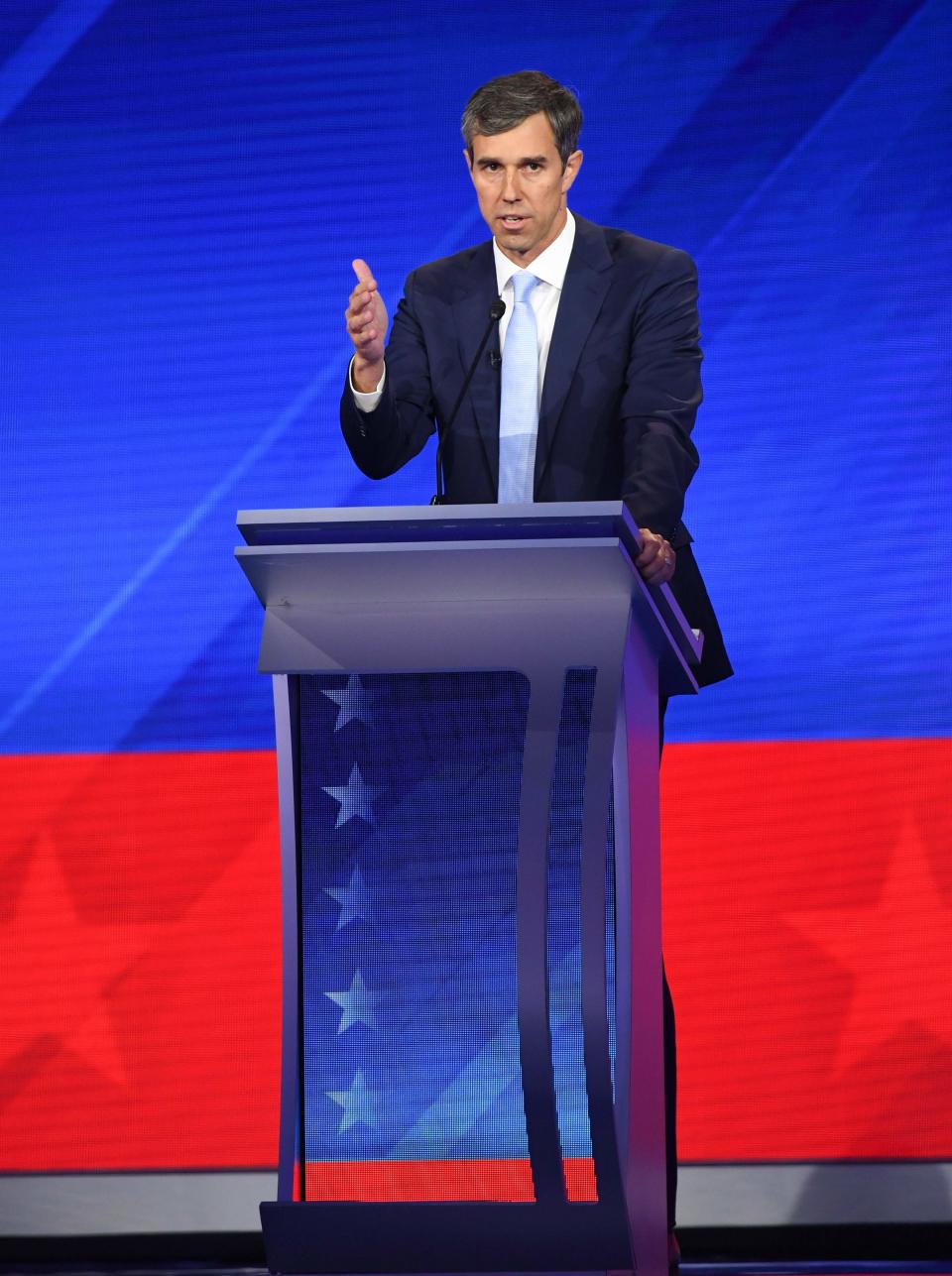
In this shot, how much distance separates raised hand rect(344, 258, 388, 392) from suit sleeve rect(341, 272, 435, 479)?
28 mm

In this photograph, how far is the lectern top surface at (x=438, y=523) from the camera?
136 cm

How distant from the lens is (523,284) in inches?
75.1

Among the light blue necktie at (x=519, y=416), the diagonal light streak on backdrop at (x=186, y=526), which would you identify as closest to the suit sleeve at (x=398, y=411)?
the light blue necktie at (x=519, y=416)

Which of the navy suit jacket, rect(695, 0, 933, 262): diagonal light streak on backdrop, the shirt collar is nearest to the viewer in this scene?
the navy suit jacket

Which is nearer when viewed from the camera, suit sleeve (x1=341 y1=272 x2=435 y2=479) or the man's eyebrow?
suit sleeve (x1=341 y1=272 x2=435 y2=479)

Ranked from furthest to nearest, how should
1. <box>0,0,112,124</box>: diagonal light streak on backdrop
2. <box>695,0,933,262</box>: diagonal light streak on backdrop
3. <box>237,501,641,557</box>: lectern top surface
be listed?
1. <box>0,0,112,124</box>: diagonal light streak on backdrop
2. <box>695,0,933,262</box>: diagonal light streak on backdrop
3. <box>237,501,641,557</box>: lectern top surface

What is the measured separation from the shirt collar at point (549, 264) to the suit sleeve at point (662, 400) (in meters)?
0.10

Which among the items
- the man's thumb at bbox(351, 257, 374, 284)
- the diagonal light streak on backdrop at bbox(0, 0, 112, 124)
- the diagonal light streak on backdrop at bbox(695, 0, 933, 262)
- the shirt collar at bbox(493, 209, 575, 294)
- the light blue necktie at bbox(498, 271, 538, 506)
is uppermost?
the diagonal light streak on backdrop at bbox(0, 0, 112, 124)

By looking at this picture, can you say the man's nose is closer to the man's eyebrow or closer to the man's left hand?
the man's eyebrow

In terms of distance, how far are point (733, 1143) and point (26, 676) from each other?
1465 mm

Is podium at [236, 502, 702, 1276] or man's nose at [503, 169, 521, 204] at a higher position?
man's nose at [503, 169, 521, 204]

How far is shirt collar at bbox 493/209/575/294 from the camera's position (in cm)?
191

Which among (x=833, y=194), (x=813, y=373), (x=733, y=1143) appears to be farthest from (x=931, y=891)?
(x=833, y=194)

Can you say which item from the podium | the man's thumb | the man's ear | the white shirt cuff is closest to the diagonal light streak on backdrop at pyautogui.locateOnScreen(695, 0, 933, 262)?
the man's ear
